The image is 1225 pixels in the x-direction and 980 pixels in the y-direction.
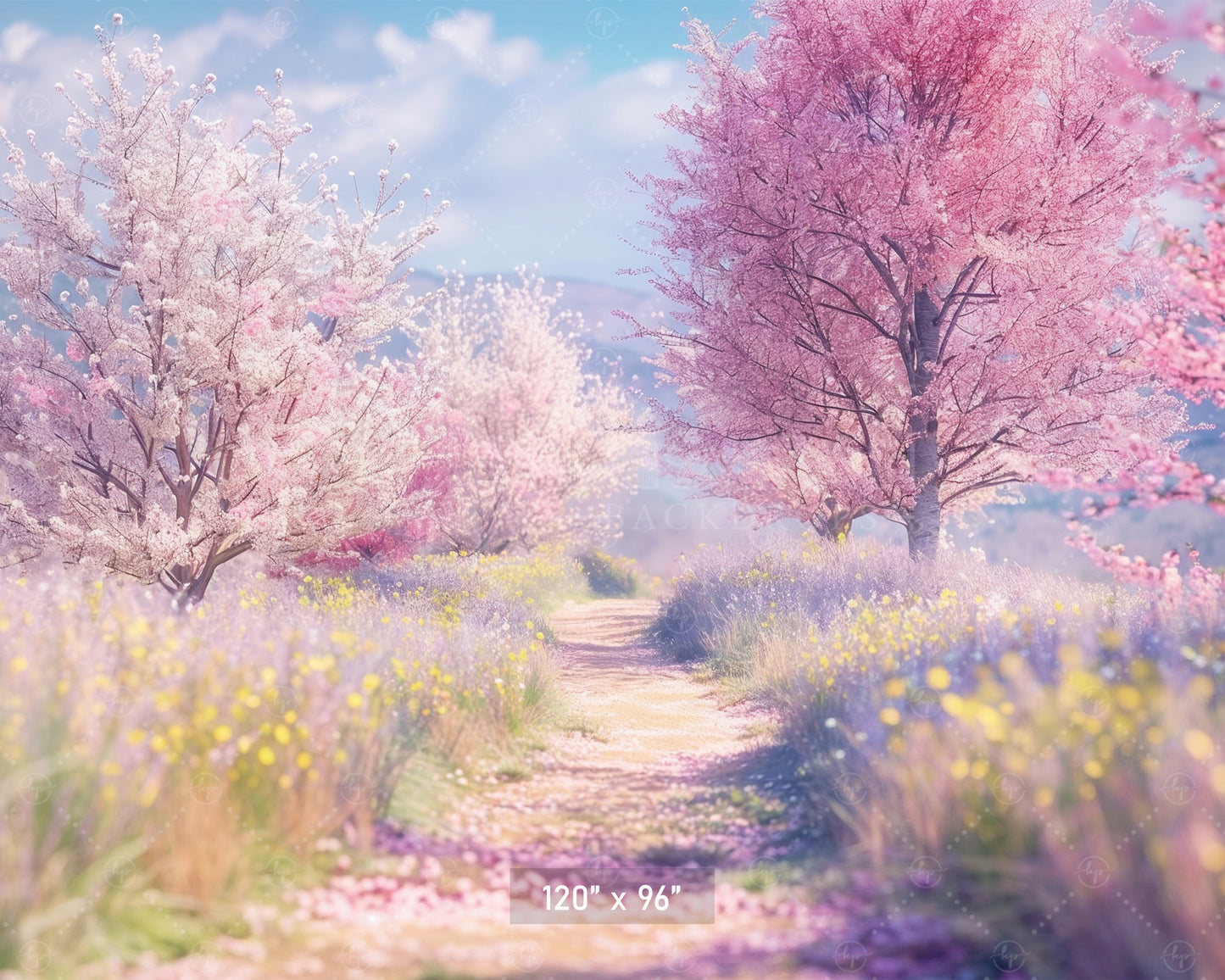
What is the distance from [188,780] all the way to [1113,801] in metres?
4.14

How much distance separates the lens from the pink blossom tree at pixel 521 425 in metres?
23.1

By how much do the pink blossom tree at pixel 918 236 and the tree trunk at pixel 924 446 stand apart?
0.09 ft

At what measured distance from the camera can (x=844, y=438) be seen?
37.7 feet

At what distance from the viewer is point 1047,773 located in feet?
12.1

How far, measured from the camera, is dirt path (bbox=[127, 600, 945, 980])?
3.38m

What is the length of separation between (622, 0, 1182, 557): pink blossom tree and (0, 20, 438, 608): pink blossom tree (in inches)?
174

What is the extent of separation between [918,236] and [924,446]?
260cm

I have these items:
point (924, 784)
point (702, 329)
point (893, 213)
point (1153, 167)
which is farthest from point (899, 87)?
point (924, 784)
